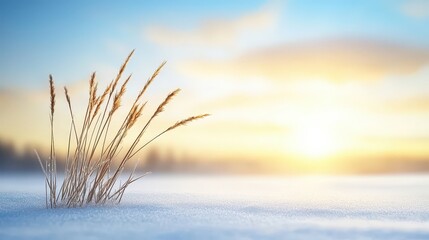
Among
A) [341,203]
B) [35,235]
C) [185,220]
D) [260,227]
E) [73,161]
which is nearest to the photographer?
[35,235]

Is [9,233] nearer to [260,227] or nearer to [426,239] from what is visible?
[260,227]

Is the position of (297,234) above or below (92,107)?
below

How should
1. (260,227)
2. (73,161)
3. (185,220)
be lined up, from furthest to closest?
(73,161), (185,220), (260,227)

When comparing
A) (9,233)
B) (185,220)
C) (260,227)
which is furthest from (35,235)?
(260,227)

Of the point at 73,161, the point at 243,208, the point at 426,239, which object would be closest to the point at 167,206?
the point at 243,208

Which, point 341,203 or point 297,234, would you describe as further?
point 341,203

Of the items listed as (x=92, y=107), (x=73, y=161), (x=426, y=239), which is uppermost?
(x=92, y=107)

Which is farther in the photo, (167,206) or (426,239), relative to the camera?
(167,206)

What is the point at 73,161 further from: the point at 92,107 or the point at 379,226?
the point at 379,226

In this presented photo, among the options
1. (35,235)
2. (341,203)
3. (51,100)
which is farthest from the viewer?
(341,203)
